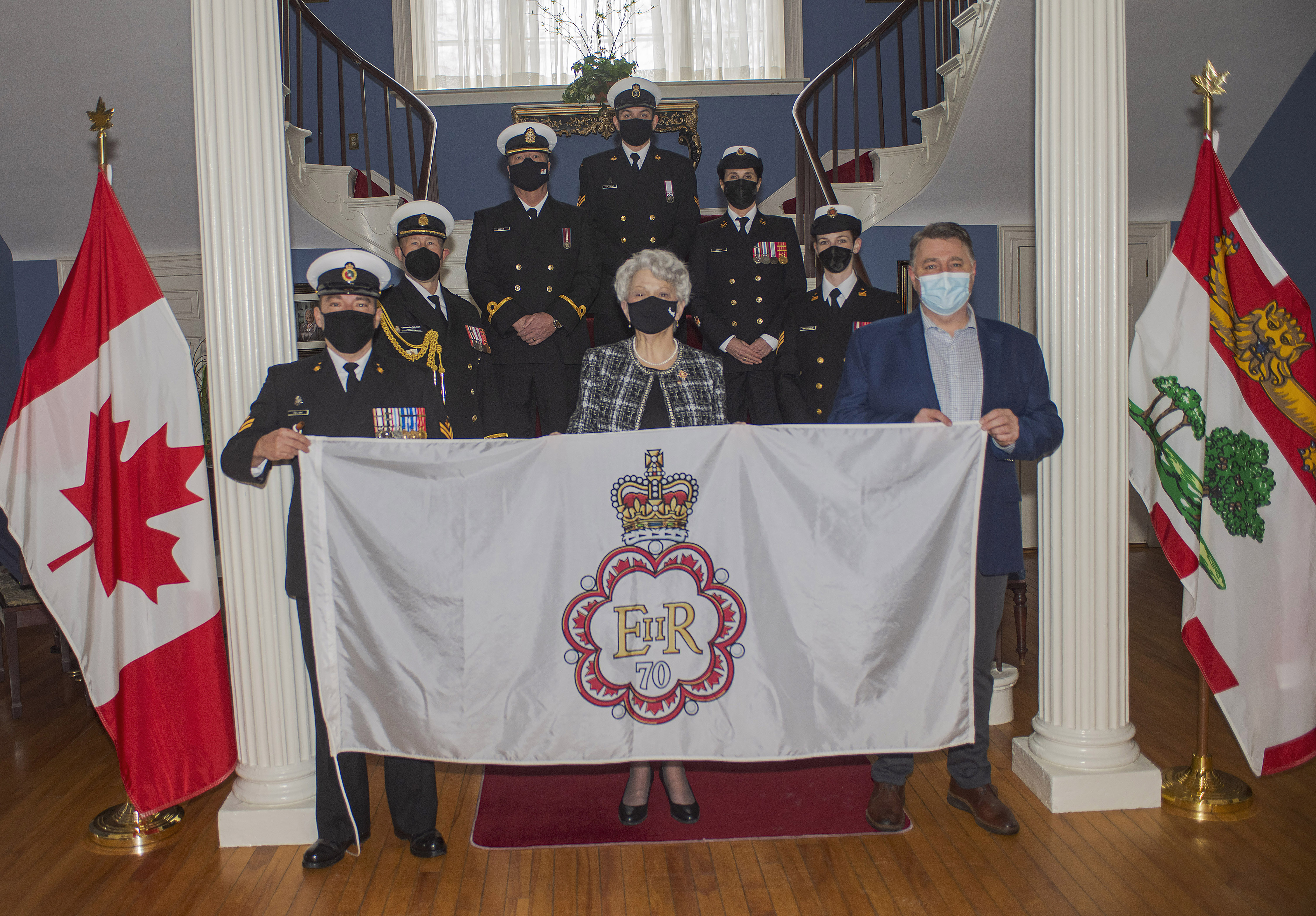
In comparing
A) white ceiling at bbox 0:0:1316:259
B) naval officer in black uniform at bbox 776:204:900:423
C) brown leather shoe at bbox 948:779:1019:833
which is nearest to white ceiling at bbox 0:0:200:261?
white ceiling at bbox 0:0:1316:259

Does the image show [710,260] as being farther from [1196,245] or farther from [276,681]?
[276,681]

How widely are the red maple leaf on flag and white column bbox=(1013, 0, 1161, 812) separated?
8.62 feet

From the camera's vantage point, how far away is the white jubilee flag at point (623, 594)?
2391mm

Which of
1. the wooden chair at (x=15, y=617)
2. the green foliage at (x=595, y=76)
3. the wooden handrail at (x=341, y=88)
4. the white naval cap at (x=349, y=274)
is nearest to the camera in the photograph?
the white naval cap at (x=349, y=274)

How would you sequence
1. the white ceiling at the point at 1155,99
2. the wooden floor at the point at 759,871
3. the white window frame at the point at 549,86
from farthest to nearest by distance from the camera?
the white window frame at the point at 549,86
the white ceiling at the point at 1155,99
the wooden floor at the point at 759,871

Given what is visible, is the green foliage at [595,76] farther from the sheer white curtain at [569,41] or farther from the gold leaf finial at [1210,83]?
the gold leaf finial at [1210,83]

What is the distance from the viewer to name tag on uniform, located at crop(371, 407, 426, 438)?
2518 mm

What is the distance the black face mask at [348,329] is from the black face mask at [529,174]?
1.15m

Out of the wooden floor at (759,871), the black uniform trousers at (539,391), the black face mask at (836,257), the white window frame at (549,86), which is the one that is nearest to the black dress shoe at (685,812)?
the wooden floor at (759,871)

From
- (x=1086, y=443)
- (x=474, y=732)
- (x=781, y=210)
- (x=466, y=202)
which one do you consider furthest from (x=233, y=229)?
(x=466, y=202)

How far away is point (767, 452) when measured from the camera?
2400mm

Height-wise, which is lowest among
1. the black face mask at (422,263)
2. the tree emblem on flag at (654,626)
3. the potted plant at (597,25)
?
the tree emblem on flag at (654,626)

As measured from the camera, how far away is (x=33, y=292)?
6180 mm

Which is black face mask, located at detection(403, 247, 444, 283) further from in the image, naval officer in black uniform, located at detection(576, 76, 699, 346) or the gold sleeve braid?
naval officer in black uniform, located at detection(576, 76, 699, 346)
